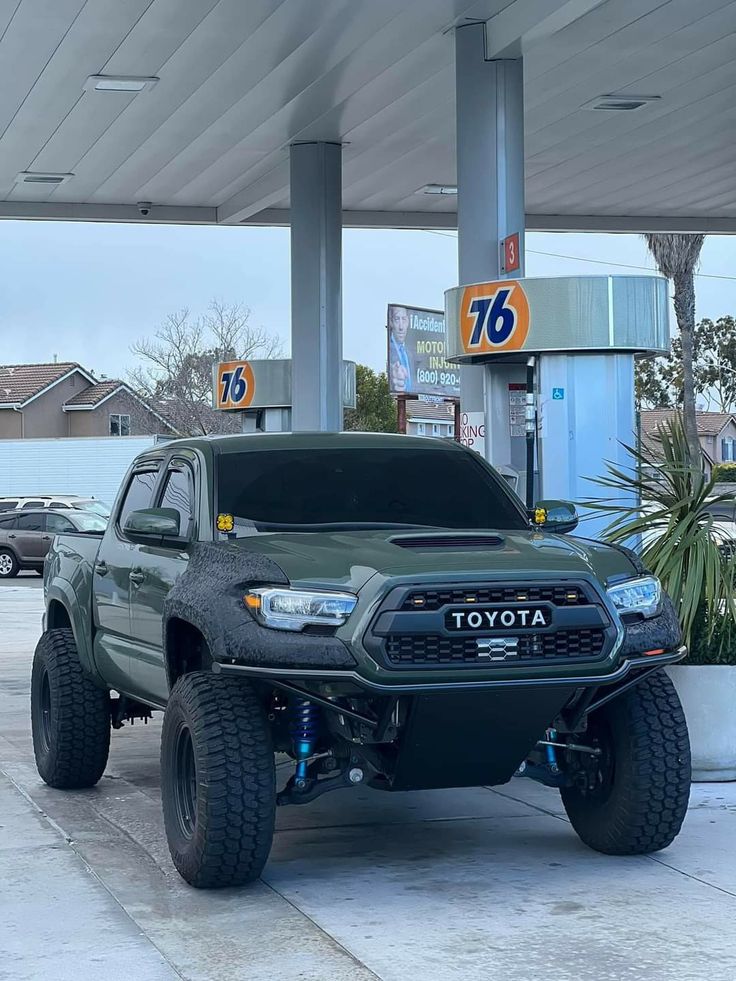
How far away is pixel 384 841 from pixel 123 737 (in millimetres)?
3879

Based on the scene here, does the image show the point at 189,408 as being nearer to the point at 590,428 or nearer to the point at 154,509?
the point at 590,428

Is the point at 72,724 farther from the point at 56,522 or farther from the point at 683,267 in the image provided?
the point at 683,267

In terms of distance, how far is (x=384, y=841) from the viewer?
6.92 m

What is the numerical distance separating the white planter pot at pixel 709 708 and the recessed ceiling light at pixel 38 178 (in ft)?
44.8

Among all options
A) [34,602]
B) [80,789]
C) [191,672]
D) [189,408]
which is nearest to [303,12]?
[80,789]

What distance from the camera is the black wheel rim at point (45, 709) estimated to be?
27.8 ft

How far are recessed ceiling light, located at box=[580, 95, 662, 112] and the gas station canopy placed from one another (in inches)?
1.4

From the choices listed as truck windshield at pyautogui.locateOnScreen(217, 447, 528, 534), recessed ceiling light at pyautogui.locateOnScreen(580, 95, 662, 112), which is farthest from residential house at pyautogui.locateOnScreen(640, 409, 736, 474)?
truck windshield at pyautogui.locateOnScreen(217, 447, 528, 534)

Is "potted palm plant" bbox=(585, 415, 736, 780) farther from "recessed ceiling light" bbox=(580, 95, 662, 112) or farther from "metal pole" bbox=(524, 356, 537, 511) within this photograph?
"recessed ceiling light" bbox=(580, 95, 662, 112)

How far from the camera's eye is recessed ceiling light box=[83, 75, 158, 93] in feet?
47.9

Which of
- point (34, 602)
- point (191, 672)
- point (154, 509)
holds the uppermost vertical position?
point (154, 509)

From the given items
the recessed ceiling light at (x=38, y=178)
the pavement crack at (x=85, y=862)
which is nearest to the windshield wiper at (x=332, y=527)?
the pavement crack at (x=85, y=862)

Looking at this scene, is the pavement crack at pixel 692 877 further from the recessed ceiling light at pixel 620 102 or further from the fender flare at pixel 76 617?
the recessed ceiling light at pixel 620 102

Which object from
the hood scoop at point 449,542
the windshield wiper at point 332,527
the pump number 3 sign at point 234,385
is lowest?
the hood scoop at point 449,542
